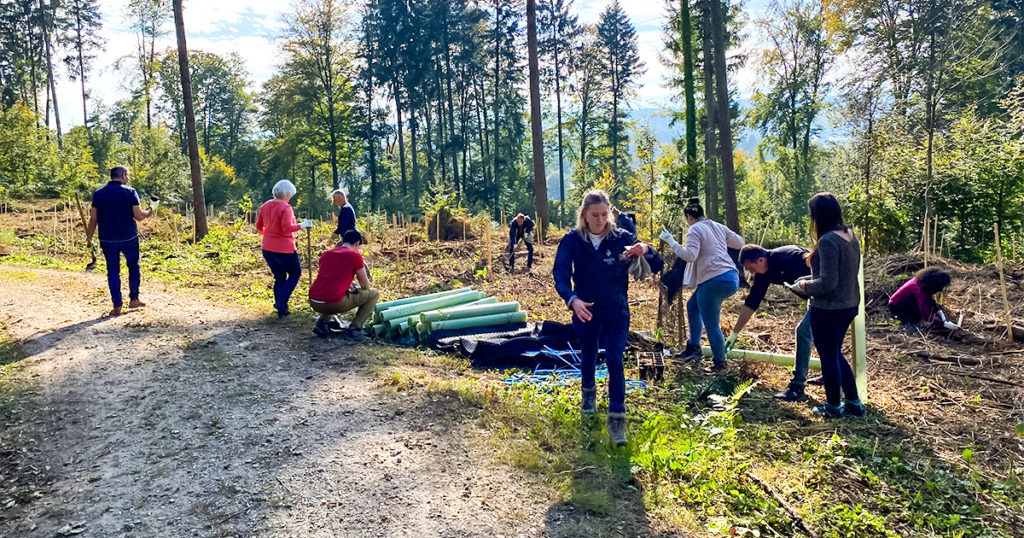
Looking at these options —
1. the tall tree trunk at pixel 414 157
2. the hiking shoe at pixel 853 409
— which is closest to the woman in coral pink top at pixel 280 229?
the hiking shoe at pixel 853 409

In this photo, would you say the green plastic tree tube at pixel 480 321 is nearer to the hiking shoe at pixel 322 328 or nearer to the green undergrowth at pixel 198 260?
the hiking shoe at pixel 322 328

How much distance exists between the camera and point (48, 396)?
488cm

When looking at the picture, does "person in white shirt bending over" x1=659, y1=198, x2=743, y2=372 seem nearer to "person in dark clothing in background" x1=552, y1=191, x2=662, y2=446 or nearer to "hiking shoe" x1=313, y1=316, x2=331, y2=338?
"person in dark clothing in background" x1=552, y1=191, x2=662, y2=446

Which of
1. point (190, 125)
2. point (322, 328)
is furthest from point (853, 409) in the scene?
point (190, 125)

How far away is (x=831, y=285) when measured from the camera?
4.27 meters

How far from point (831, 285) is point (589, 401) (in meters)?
1.94

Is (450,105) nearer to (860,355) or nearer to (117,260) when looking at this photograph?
(117,260)

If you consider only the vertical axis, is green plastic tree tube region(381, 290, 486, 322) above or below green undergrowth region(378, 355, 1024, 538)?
above

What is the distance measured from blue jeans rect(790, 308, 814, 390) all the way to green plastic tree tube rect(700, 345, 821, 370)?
49cm

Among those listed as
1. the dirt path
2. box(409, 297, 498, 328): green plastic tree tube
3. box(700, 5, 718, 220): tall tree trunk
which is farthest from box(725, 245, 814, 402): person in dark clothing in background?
box(700, 5, 718, 220): tall tree trunk

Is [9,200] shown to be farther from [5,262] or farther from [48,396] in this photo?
[48,396]

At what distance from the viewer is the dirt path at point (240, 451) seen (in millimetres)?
3100

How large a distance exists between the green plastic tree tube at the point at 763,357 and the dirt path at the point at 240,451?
3.08 meters

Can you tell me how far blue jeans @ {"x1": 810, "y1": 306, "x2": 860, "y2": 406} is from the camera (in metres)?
4.41
